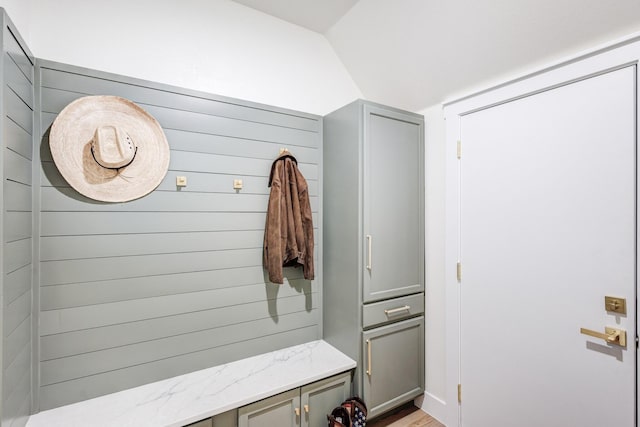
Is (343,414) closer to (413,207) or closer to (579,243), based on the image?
(413,207)

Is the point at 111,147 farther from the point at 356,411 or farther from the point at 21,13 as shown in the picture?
the point at 356,411

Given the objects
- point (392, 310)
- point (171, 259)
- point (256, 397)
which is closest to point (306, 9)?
point (171, 259)

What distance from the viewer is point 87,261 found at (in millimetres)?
1553

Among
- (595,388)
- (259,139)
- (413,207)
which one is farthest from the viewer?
(413,207)

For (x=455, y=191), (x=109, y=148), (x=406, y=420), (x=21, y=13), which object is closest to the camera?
(x=21, y=13)

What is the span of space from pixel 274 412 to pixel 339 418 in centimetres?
44

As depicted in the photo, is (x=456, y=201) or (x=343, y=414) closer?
(x=343, y=414)

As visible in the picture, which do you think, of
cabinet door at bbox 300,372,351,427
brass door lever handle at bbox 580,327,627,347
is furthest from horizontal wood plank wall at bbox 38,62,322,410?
brass door lever handle at bbox 580,327,627,347

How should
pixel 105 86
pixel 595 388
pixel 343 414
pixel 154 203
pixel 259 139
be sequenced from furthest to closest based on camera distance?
pixel 259 139
pixel 343 414
pixel 154 203
pixel 105 86
pixel 595 388

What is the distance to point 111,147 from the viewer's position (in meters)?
1.54

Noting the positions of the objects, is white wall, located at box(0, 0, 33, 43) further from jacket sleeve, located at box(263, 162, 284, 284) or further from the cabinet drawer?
the cabinet drawer

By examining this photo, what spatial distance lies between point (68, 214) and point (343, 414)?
6.06 ft

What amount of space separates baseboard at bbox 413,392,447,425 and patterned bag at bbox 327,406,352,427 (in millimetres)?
748

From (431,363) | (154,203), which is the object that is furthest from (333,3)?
(431,363)
